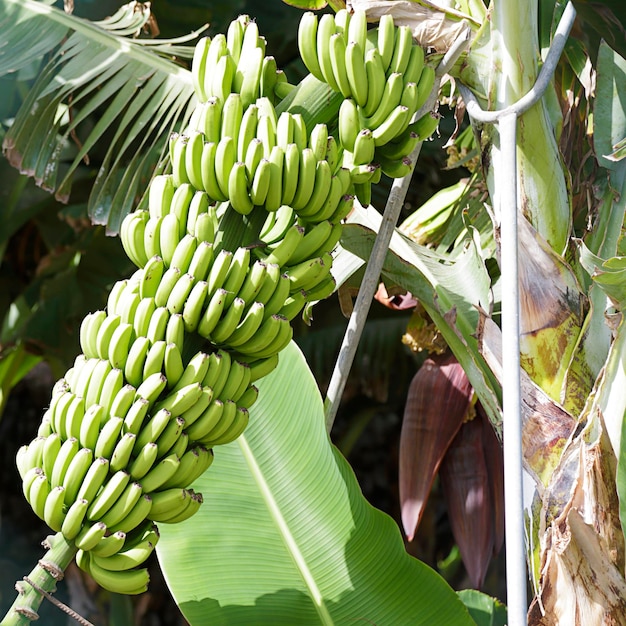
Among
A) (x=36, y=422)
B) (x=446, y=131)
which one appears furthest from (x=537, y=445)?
(x=36, y=422)

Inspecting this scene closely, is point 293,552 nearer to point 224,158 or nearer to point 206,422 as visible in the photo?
point 206,422

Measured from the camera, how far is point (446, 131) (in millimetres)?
1657

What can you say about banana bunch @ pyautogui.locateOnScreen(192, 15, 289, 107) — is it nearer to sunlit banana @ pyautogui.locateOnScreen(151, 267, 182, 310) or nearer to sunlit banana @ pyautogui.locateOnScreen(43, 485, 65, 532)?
sunlit banana @ pyautogui.locateOnScreen(151, 267, 182, 310)

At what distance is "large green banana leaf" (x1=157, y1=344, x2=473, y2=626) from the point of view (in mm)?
881

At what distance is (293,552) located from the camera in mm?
905

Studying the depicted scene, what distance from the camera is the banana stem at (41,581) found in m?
0.59

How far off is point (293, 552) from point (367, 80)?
550 mm

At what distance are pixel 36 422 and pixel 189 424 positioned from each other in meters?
2.46

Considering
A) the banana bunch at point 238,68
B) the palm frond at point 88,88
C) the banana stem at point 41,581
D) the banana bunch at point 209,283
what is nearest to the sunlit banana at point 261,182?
the banana bunch at point 209,283

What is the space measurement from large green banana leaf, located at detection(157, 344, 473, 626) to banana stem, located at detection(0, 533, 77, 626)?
275mm

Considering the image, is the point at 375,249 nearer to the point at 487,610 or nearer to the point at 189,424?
the point at 189,424

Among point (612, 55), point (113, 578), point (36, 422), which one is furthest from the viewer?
point (36, 422)

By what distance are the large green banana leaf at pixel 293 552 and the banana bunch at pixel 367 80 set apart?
1.23ft

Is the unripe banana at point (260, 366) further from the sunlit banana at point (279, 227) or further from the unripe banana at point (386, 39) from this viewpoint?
the unripe banana at point (386, 39)
